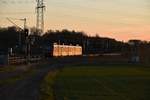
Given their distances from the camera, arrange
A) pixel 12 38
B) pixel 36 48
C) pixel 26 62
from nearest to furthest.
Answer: pixel 26 62 → pixel 36 48 → pixel 12 38

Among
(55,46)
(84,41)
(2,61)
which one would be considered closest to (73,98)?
(2,61)

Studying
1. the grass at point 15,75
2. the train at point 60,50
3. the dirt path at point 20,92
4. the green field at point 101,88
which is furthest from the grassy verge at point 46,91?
the train at point 60,50

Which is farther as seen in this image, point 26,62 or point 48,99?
point 26,62

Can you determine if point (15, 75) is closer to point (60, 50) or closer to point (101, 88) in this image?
point (101, 88)

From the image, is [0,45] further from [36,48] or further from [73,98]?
[73,98]

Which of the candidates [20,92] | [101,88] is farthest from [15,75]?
[20,92]

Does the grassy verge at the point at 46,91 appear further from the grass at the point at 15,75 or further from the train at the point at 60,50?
the train at the point at 60,50

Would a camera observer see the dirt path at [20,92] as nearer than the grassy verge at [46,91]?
Yes

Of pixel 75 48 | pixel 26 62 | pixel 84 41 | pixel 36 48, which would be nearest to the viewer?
pixel 26 62

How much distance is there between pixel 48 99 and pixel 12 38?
139775 mm

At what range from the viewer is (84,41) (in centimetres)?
19375

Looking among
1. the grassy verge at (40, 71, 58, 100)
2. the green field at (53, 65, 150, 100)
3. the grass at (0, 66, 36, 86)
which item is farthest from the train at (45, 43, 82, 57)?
the grassy verge at (40, 71, 58, 100)

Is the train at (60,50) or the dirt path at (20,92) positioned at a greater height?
the train at (60,50)

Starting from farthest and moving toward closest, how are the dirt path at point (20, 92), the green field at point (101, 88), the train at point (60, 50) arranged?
the train at point (60, 50) < the green field at point (101, 88) < the dirt path at point (20, 92)
